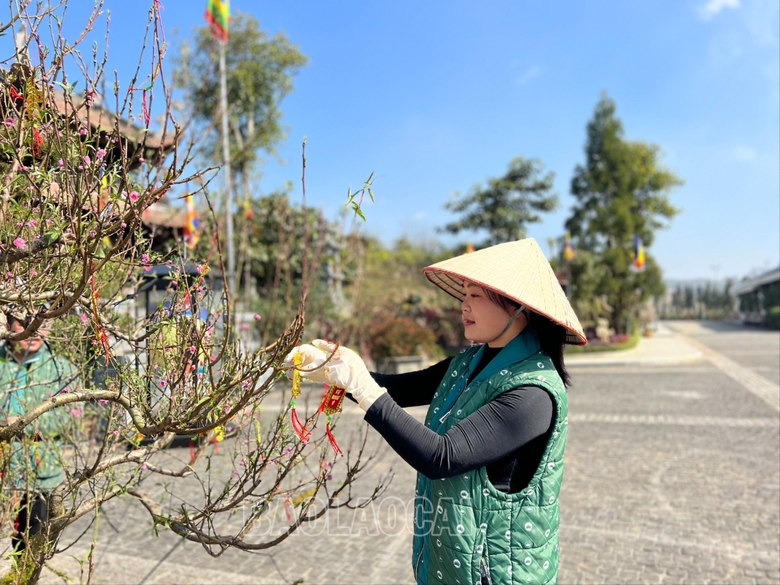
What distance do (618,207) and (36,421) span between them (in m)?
25.3

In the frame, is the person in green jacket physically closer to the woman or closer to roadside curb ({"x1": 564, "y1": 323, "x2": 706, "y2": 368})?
the woman

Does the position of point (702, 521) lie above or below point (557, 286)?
below

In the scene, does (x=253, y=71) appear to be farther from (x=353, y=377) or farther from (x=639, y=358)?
(x=353, y=377)

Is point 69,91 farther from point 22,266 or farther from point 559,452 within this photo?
point 559,452

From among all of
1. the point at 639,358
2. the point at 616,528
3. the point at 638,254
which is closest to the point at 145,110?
the point at 616,528

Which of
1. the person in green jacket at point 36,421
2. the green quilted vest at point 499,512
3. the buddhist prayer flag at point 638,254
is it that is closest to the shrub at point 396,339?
the person in green jacket at point 36,421

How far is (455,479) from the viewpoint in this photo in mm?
1737

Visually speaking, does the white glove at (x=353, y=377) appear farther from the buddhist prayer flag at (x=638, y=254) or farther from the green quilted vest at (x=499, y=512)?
the buddhist prayer flag at (x=638, y=254)

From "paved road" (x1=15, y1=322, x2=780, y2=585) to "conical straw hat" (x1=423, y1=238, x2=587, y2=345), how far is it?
252 centimetres

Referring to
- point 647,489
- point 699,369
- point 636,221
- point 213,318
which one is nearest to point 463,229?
point 636,221

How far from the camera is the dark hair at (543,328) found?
6.16ft

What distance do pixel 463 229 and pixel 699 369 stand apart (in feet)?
34.3

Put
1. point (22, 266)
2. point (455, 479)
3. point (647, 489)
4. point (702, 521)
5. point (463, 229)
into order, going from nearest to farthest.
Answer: point (455, 479)
point (22, 266)
point (702, 521)
point (647, 489)
point (463, 229)

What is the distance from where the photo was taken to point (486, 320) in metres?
1.89
